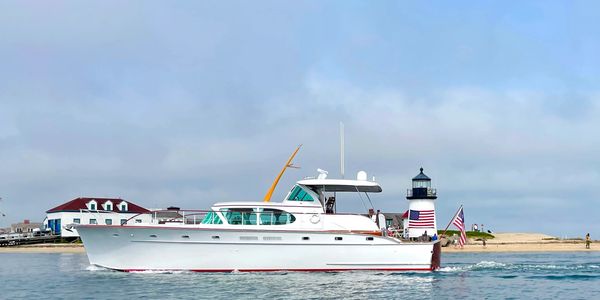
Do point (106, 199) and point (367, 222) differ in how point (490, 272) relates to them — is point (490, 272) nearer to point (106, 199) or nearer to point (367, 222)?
point (367, 222)

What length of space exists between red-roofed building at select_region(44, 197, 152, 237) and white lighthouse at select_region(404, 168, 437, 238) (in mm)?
41617

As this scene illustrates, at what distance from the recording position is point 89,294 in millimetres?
25609

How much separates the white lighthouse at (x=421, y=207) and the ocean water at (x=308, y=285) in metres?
2.31

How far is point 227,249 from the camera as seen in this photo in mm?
30266

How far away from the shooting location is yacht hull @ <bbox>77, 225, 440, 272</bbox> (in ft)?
98.8

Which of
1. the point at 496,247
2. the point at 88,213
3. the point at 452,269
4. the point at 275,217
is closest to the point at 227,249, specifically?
the point at 275,217

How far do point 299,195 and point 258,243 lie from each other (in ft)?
11.0

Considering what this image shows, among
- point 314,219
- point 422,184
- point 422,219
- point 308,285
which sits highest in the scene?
point 422,184

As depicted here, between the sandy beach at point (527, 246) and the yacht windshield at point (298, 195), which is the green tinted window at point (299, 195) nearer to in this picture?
the yacht windshield at point (298, 195)

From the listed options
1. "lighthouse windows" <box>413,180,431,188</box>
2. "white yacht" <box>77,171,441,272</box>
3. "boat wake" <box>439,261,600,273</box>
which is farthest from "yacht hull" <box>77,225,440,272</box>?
"boat wake" <box>439,261,600,273</box>

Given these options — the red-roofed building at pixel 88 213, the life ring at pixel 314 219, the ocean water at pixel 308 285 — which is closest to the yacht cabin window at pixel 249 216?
the life ring at pixel 314 219

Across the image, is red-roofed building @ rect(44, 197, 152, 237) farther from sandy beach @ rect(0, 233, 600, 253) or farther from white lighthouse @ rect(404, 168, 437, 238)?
white lighthouse @ rect(404, 168, 437, 238)

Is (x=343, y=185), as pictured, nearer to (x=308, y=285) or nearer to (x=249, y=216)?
(x=249, y=216)

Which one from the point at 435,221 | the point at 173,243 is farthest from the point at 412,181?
the point at 173,243
